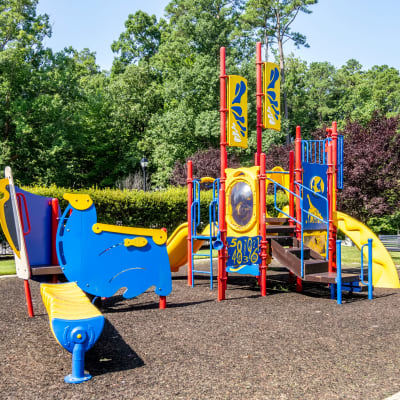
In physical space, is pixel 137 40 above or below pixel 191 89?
above

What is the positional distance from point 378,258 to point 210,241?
11.4 feet

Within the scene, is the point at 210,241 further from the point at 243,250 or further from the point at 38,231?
the point at 38,231

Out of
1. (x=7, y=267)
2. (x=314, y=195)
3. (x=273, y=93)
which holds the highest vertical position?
(x=273, y=93)

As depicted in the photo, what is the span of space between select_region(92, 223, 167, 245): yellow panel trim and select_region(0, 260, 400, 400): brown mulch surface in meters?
1.10

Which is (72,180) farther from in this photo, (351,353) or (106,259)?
(351,353)

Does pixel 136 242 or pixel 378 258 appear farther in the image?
pixel 378 258

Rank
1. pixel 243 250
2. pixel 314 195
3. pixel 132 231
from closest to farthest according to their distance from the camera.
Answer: pixel 132 231 → pixel 243 250 → pixel 314 195

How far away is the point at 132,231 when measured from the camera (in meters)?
6.84

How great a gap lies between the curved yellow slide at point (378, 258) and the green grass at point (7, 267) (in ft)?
26.5

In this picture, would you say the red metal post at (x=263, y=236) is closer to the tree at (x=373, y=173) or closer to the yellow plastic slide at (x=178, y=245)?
the yellow plastic slide at (x=178, y=245)

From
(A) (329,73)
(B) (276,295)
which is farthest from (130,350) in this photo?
(A) (329,73)

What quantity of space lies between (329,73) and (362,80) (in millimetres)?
5506

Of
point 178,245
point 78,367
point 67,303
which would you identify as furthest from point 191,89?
point 78,367

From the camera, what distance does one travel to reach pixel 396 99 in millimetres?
44750
